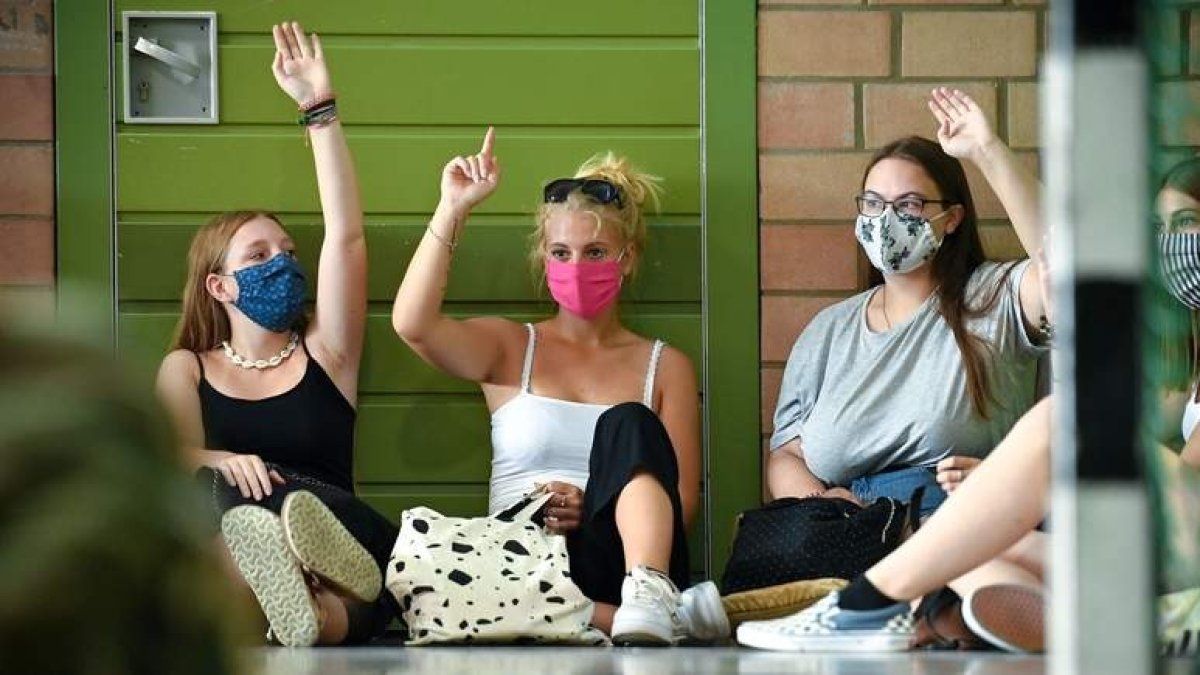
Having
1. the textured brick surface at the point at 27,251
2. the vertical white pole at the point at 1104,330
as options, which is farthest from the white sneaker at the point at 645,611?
the vertical white pole at the point at 1104,330

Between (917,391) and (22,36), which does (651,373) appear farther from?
(22,36)

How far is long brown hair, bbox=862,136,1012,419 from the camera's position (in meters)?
3.68

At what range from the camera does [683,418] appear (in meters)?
3.99

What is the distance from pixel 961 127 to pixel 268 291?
1412 mm

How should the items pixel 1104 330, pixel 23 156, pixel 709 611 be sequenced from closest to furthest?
1. pixel 1104 330
2. pixel 709 611
3. pixel 23 156

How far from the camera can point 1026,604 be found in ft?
9.71

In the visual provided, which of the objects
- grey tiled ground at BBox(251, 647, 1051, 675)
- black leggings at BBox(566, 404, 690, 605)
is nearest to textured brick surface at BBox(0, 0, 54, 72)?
black leggings at BBox(566, 404, 690, 605)

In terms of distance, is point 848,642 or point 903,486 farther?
point 903,486

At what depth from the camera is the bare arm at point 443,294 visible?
12.8 ft

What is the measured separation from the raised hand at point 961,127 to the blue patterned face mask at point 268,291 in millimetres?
1327

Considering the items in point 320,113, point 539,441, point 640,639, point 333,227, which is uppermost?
point 320,113

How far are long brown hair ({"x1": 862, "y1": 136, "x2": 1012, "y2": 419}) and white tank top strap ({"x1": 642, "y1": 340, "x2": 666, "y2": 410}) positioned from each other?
22.3 inches

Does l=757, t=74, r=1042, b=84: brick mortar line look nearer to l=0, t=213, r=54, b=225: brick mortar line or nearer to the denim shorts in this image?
the denim shorts

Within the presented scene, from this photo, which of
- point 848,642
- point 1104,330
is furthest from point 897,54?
point 1104,330
